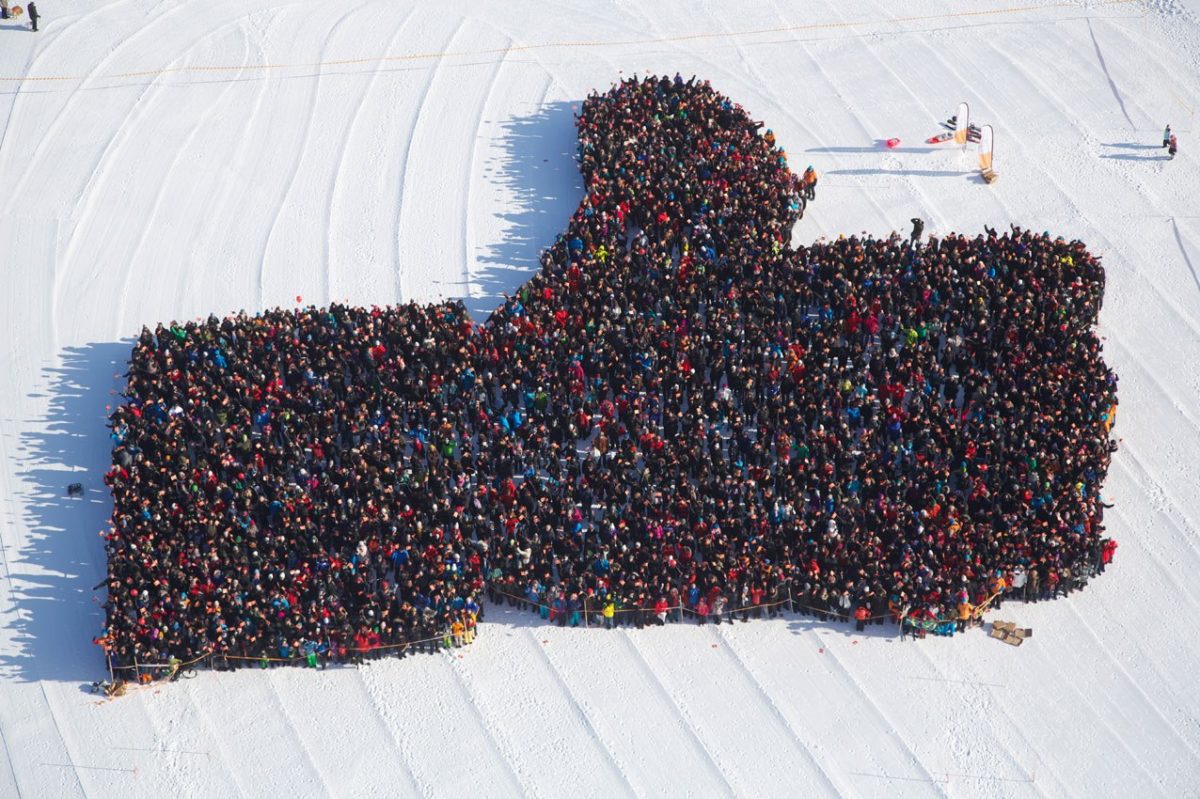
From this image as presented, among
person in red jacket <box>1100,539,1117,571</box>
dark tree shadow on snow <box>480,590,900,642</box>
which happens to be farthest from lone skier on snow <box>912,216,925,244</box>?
dark tree shadow on snow <box>480,590,900,642</box>

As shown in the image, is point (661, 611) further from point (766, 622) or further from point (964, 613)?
point (964, 613)


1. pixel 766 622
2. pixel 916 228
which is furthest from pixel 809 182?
pixel 766 622

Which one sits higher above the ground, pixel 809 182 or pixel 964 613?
pixel 809 182

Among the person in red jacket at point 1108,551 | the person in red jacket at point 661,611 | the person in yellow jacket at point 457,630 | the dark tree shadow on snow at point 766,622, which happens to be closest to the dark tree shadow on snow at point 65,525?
the person in yellow jacket at point 457,630

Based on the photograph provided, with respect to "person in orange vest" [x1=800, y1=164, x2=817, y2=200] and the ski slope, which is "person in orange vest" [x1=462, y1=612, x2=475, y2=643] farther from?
"person in orange vest" [x1=800, y1=164, x2=817, y2=200]

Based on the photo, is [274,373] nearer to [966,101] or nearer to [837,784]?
[837,784]

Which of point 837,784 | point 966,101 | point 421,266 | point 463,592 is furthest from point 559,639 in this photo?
point 966,101
